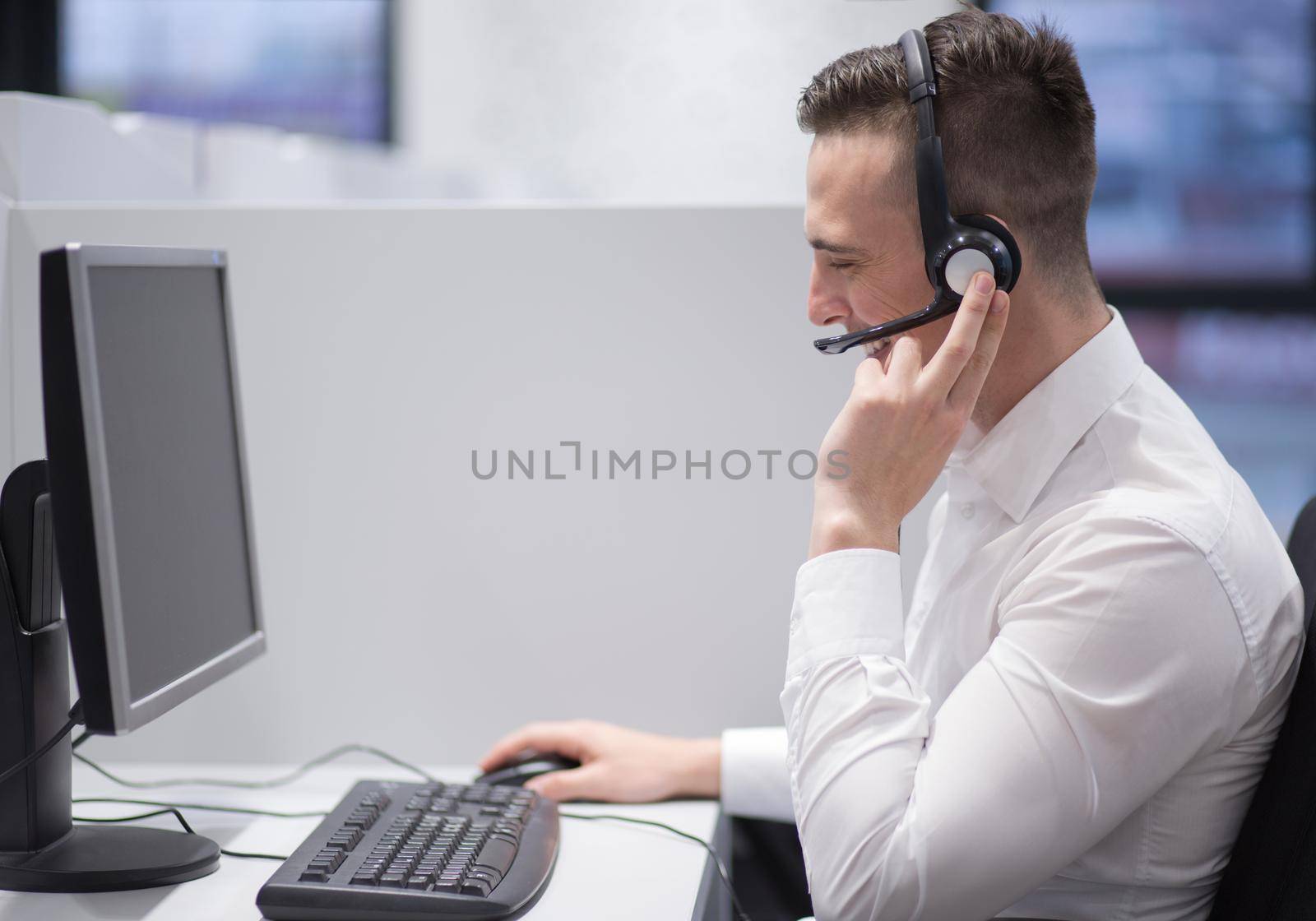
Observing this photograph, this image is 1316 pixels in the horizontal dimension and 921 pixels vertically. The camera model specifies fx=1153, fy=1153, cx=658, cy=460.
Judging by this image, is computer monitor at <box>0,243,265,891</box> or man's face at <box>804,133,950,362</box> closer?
computer monitor at <box>0,243,265,891</box>

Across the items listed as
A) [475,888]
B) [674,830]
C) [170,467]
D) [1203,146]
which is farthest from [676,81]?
[1203,146]

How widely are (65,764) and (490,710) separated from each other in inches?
17.2

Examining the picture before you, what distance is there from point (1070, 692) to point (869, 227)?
16.0 inches

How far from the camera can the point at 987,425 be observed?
1.00 meters

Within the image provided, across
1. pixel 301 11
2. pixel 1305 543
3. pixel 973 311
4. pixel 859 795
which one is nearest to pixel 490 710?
pixel 859 795

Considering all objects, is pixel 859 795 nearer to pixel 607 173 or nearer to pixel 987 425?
pixel 987 425

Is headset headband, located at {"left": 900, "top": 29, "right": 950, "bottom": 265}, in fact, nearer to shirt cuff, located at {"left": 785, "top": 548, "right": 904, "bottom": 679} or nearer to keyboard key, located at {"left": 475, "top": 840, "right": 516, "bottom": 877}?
shirt cuff, located at {"left": 785, "top": 548, "right": 904, "bottom": 679}

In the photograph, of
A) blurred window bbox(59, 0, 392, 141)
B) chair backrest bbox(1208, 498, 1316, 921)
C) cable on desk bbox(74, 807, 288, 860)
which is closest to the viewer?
chair backrest bbox(1208, 498, 1316, 921)

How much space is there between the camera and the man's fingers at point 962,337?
34.7 inches

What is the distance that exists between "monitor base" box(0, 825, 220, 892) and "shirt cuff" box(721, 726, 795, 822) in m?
0.48

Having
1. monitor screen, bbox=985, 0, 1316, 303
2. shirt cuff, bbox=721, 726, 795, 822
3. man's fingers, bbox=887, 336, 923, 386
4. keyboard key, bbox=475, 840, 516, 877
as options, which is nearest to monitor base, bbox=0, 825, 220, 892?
keyboard key, bbox=475, 840, 516, 877

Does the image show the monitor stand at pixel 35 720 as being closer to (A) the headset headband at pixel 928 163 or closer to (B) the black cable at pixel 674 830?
(B) the black cable at pixel 674 830

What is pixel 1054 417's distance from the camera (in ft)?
3.05

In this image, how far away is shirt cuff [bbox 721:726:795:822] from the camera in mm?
1149
